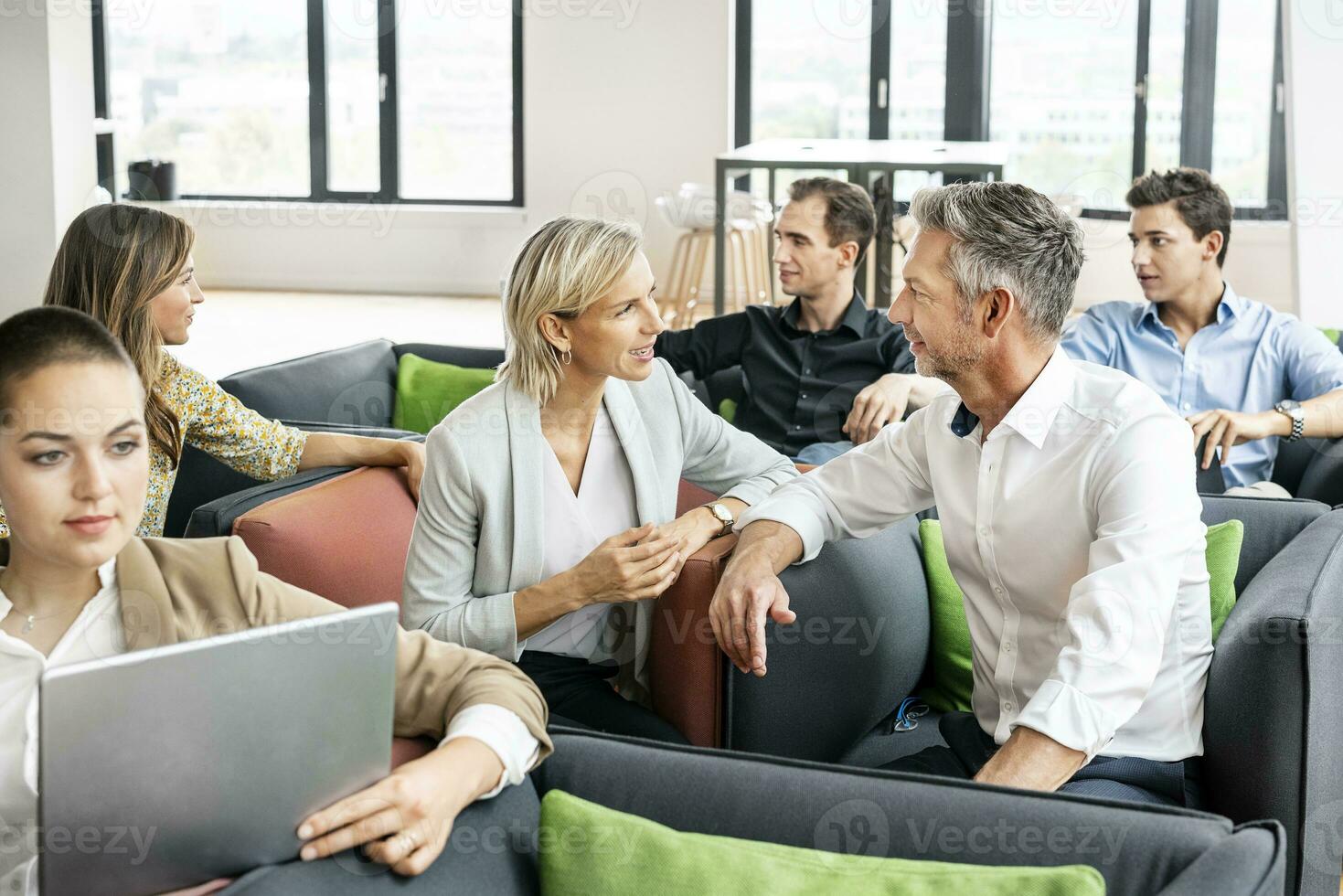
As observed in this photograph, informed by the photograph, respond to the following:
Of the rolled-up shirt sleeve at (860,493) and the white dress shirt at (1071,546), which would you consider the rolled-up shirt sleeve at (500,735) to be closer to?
the white dress shirt at (1071,546)

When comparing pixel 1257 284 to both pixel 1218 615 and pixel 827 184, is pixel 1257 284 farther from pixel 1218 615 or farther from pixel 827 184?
pixel 1218 615

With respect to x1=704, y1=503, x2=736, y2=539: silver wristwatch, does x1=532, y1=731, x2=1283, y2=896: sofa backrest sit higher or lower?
lower

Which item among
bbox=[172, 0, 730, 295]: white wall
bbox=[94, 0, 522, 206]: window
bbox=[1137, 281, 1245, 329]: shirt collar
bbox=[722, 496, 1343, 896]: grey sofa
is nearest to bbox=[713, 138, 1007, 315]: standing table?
bbox=[172, 0, 730, 295]: white wall

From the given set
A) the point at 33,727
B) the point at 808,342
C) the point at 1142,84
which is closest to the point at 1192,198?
the point at 808,342

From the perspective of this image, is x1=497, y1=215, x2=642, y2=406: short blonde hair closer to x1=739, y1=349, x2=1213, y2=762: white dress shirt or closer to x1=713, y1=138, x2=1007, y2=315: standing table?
x1=739, y1=349, x2=1213, y2=762: white dress shirt

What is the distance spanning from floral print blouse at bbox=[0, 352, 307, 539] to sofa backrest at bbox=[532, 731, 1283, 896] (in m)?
1.40

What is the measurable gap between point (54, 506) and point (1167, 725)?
142cm

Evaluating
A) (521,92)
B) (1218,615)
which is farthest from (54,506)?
(521,92)

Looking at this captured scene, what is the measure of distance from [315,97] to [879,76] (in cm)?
409

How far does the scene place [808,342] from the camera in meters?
3.79

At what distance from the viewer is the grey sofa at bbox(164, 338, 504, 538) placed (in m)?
3.16

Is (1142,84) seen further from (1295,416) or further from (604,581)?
(604,581)

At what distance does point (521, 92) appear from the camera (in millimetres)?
9750

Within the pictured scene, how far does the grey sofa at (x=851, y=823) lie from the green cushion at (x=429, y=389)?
2.38m
